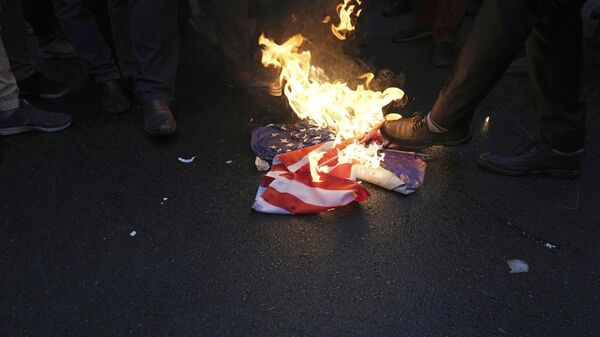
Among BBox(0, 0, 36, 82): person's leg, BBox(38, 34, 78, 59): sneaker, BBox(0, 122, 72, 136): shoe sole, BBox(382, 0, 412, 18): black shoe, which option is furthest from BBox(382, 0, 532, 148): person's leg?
BBox(38, 34, 78, 59): sneaker

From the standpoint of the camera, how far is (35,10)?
426 centimetres

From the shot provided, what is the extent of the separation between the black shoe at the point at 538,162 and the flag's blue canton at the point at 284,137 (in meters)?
1.08

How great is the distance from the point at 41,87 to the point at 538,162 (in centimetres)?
392

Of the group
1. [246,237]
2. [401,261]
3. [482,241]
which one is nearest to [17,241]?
[246,237]

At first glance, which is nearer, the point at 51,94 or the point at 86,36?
the point at 86,36

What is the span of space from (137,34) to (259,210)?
5.18 feet

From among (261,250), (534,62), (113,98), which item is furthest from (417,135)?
(113,98)

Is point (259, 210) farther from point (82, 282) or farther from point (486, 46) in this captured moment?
point (486, 46)

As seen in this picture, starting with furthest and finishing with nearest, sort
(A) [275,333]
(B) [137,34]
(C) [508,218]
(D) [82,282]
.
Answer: (B) [137,34], (C) [508,218], (D) [82,282], (A) [275,333]

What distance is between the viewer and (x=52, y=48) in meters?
4.41

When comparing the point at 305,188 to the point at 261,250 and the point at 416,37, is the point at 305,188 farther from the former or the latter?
the point at 416,37

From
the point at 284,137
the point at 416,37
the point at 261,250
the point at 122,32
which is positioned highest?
the point at 416,37

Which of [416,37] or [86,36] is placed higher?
[416,37]

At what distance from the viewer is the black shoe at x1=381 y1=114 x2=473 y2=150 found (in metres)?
2.68
